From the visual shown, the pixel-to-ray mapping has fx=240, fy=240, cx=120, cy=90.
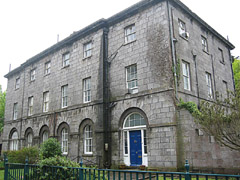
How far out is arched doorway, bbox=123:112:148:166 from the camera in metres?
15.6

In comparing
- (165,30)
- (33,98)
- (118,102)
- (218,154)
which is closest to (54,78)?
(33,98)

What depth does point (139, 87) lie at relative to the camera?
53.5 feet

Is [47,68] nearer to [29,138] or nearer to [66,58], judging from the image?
[66,58]

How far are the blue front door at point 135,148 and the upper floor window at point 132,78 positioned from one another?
301 cm

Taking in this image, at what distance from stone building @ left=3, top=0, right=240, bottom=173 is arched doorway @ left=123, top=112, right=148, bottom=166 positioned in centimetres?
6

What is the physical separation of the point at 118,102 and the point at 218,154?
7601 millimetres

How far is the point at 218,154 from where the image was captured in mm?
12555

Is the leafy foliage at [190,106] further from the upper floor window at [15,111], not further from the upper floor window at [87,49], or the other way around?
the upper floor window at [15,111]

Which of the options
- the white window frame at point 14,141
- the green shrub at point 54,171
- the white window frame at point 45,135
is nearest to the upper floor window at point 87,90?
the white window frame at point 45,135

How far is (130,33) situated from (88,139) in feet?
29.2

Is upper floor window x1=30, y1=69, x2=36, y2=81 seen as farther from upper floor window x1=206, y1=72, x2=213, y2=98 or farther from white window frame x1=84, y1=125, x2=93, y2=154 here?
upper floor window x1=206, y1=72, x2=213, y2=98

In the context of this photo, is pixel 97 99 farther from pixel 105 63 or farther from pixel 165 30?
pixel 165 30

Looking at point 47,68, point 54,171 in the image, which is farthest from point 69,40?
point 54,171

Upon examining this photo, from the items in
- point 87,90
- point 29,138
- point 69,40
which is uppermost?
point 69,40
